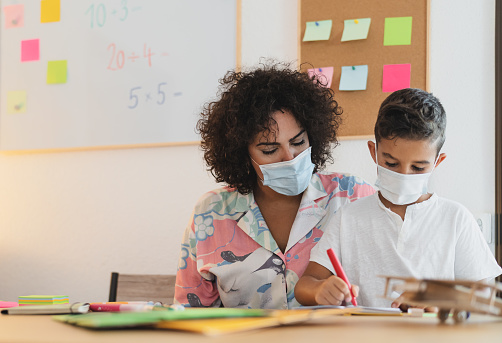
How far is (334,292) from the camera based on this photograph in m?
1.01

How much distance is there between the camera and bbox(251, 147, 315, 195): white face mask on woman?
147cm

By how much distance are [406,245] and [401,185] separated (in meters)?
0.13

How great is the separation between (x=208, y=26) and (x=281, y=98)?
2.55ft

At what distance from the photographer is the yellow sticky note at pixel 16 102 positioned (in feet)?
8.11

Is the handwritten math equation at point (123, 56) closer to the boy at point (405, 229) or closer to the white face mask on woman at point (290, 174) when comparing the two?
the white face mask on woman at point (290, 174)

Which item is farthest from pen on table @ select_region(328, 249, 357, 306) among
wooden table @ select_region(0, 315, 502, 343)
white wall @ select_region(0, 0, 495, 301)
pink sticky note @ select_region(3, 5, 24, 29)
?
pink sticky note @ select_region(3, 5, 24, 29)

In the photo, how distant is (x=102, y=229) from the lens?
91.3 inches

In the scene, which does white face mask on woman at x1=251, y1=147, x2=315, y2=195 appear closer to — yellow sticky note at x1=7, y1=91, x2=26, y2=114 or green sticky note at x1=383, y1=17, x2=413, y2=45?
green sticky note at x1=383, y1=17, x2=413, y2=45

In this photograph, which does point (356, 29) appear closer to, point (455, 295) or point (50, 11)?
point (50, 11)

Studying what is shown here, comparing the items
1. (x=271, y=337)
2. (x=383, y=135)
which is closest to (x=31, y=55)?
(x=383, y=135)

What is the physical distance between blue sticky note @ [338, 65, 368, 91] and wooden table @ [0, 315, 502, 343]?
53.1 inches

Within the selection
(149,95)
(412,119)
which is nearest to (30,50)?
(149,95)

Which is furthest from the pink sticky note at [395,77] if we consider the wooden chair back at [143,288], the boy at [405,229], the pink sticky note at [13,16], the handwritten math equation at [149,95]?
the pink sticky note at [13,16]

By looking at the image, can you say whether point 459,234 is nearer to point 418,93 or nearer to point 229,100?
point 418,93
